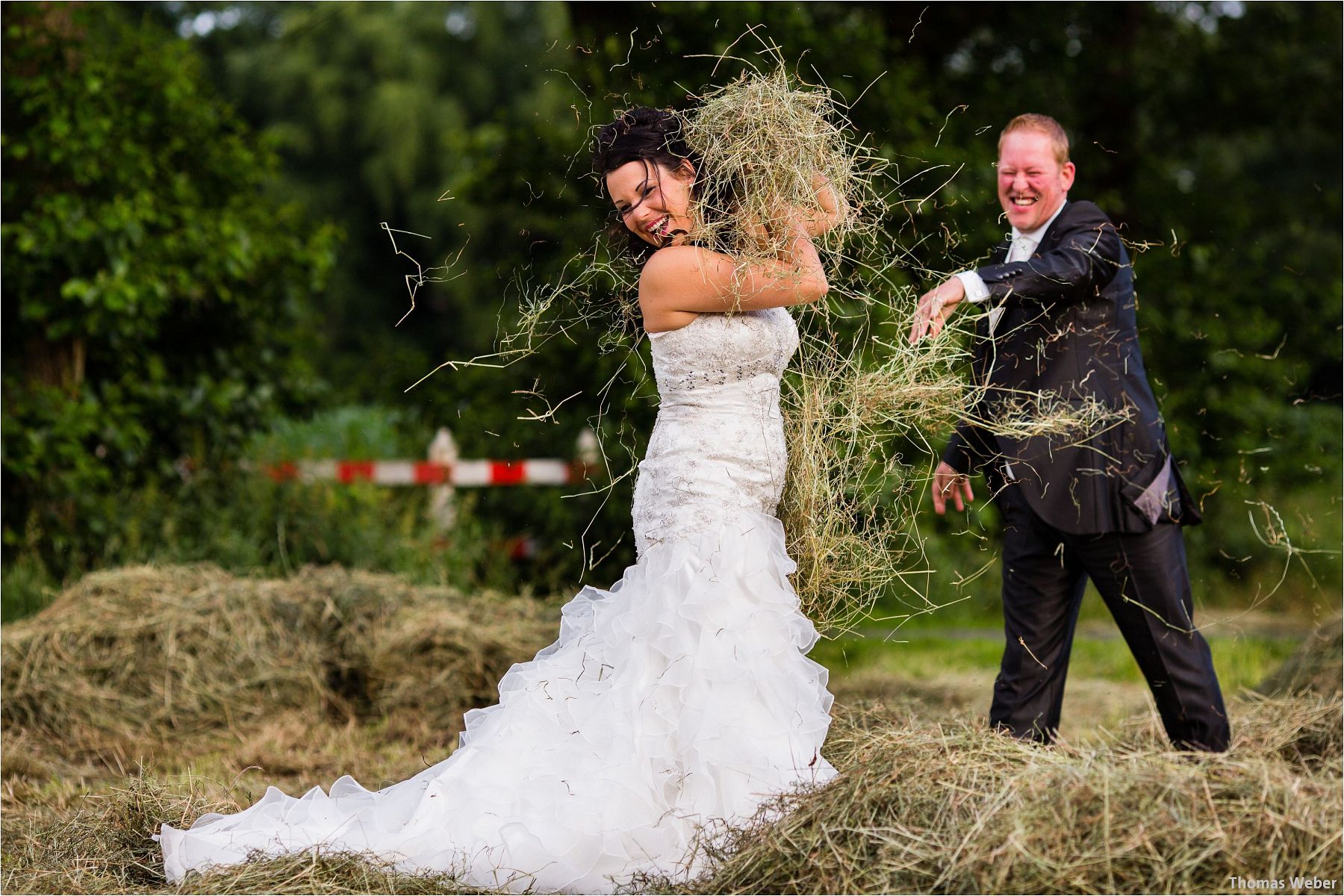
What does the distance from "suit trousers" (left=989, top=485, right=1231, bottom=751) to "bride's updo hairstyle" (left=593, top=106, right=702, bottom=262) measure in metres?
1.44

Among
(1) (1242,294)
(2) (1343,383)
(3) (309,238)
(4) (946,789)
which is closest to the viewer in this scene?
(4) (946,789)

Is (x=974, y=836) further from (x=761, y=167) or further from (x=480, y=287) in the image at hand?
(x=480, y=287)

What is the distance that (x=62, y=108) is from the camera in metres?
6.75

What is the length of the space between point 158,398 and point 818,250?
15.4 ft

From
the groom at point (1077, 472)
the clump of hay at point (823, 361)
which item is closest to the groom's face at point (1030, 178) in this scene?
the groom at point (1077, 472)

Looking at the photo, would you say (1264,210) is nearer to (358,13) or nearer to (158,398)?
(158,398)

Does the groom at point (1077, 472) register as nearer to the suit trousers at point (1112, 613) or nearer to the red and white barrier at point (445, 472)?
the suit trousers at point (1112, 613)

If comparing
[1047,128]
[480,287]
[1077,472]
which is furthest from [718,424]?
[480,287]

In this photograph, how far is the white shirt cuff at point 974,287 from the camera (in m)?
3.60

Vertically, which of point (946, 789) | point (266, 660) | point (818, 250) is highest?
point (818, 250)

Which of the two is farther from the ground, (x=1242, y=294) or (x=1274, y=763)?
(x=1242, y=294)

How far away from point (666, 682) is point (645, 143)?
4.68 feet

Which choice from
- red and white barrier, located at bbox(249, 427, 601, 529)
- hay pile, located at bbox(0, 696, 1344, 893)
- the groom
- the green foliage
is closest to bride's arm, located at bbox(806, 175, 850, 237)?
the groom

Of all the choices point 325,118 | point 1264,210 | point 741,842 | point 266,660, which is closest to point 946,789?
point 741,842
